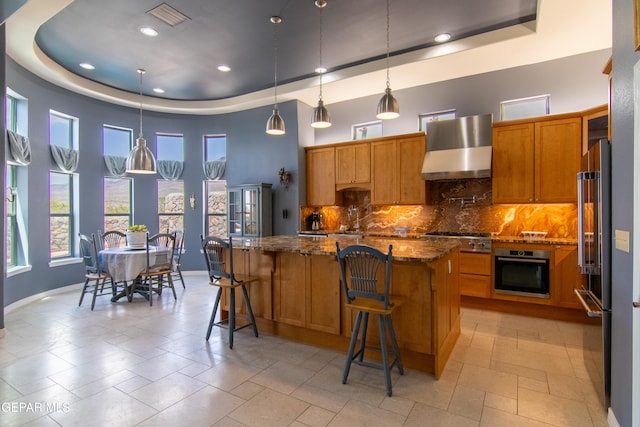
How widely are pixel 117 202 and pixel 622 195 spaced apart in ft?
23.9

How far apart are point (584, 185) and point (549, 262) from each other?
6.16ft

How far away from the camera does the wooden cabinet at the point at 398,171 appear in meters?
5.31

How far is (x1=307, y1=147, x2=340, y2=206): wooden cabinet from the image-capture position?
612 cm

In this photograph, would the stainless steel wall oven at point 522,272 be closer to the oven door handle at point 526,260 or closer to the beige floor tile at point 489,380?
the oven door handle at point 526,260

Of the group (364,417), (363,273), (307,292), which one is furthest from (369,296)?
(307,292)

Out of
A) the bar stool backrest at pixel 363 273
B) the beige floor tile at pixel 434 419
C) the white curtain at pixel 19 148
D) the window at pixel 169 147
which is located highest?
the window at pixel 169 147

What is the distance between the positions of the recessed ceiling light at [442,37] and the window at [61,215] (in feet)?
20.4

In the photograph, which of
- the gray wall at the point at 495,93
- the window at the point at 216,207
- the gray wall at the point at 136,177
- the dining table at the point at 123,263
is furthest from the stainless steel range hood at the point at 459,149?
the dining table at the point at 123,263

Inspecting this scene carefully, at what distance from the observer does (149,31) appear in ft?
13.4

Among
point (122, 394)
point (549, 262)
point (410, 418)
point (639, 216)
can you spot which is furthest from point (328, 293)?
point (549, 262)

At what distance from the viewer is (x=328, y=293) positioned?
3197 millimetres

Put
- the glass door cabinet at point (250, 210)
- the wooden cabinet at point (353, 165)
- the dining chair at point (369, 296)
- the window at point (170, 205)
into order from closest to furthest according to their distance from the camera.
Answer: the dining chair at point (369, 296) → the wooden cabinet at point (353, 165) → the glass door cabinet at point (250, 210) → the window at point (170, 205)

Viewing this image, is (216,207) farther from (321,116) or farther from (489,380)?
(489,380)

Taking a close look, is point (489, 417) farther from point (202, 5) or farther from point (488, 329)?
point (202, 5)
